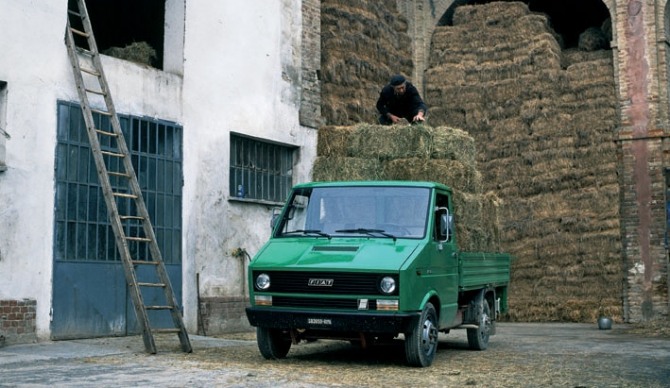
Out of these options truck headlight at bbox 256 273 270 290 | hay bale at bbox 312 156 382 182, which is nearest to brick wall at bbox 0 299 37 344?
truck headlight at bbox 256 273 270 290

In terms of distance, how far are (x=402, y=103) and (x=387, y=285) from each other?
616cm

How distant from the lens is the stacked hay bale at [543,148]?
1992 cm

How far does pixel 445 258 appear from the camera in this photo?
1057 cm

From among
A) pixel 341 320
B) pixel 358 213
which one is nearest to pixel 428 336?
pixel 341 320

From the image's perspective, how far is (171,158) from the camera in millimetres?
14242

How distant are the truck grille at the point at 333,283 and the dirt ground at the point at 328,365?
83 cm

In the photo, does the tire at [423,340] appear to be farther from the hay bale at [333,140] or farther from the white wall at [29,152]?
the hay bale at [333,140]

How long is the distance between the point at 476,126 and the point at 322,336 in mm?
13177

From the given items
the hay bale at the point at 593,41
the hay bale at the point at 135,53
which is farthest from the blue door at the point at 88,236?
the hay bale at the point at 593,41

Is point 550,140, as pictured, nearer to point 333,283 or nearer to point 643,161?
point 643,161

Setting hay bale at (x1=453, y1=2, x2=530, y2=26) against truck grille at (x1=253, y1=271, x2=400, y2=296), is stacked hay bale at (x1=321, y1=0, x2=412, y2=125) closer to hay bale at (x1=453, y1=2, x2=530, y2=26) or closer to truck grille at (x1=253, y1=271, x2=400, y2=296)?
hay bale at (x1=453, y1=2, x2=530, y2=26)

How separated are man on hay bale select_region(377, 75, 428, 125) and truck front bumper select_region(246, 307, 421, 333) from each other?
5495mm

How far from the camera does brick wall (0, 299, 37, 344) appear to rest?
1134 cm

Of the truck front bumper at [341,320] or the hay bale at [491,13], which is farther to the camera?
the hay bale at [491,13]
